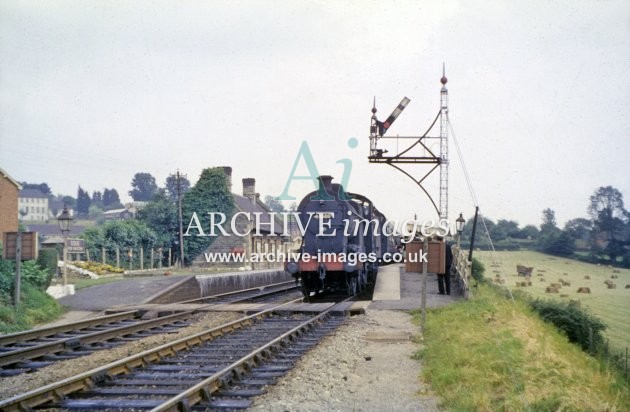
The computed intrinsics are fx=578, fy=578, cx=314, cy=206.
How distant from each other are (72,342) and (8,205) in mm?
15418

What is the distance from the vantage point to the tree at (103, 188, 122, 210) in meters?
152

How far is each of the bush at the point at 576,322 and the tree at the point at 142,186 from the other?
122124mm

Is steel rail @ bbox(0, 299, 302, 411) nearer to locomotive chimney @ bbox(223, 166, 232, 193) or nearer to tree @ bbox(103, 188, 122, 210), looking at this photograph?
locomotive chimney @ bbox(223, 166, 232, 193)

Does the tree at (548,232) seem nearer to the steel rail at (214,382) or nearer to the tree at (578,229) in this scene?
the tree at (578,229)

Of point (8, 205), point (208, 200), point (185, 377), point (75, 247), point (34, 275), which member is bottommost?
point (185, 377)

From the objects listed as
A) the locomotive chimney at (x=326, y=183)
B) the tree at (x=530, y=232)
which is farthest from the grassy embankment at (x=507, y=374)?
the tree at (x=530, y=232)

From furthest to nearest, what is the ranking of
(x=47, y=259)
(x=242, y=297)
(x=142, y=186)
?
(x=142, y=186), (x=242, y=297), (x=47, y=259)

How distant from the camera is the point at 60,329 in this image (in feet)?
39.1

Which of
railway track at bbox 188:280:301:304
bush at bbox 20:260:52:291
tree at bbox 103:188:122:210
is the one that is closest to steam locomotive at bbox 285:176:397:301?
railway track at bbox 188:280:301:304

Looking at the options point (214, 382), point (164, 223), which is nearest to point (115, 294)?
point (214, 382)

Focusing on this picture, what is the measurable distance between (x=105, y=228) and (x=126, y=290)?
22024 mm

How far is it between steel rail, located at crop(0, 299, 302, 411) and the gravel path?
2225 mm

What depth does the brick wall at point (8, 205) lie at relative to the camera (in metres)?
22.5

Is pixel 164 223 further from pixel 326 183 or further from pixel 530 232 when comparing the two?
pixel 326 183
